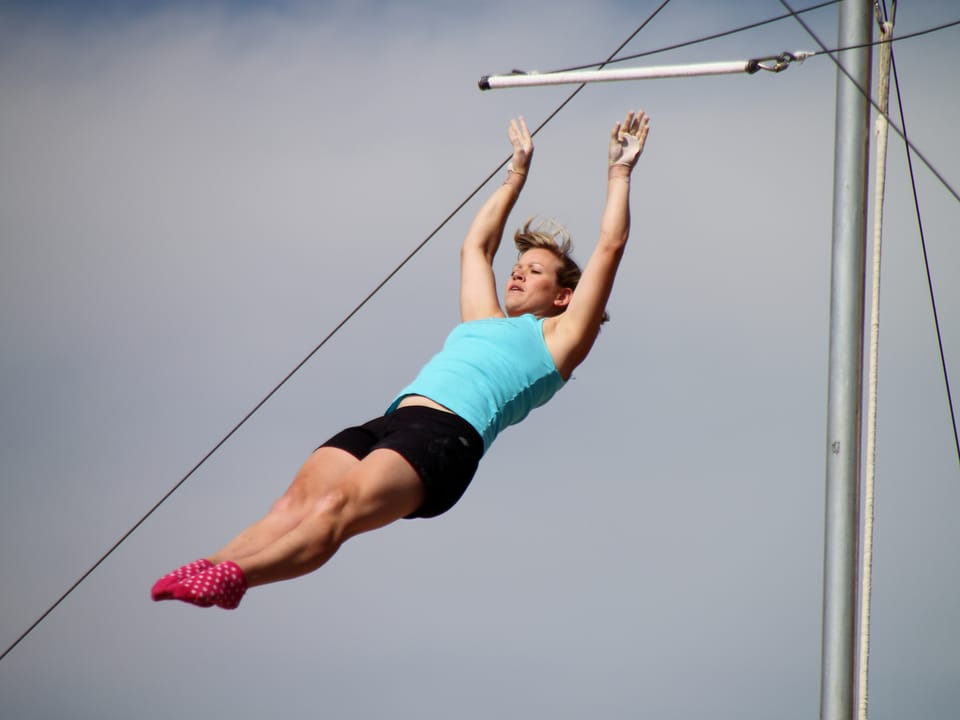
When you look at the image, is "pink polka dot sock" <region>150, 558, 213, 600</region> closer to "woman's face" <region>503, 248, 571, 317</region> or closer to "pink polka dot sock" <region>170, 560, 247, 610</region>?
"pink polka dot sock" <region>170, 560, 247, 610</region>

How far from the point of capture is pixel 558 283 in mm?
6160

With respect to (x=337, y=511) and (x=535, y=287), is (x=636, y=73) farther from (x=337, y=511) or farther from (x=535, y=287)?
(x=337, y=511)

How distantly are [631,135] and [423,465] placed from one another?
5.52 ft

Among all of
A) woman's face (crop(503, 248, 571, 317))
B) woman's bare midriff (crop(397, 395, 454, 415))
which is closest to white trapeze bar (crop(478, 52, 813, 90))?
woman's face (crop(503, 248, 571, 317))

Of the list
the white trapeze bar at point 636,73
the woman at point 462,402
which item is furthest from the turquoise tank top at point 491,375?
the white trapeze bar at point 636,73

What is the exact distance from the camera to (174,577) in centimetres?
430

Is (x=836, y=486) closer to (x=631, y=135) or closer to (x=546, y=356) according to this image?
Answer: (x=546, y=356)

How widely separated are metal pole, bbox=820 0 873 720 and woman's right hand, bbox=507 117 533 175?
1.41 m

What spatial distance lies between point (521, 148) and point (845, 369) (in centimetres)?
181

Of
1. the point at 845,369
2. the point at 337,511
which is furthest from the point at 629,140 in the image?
the point at 337,511

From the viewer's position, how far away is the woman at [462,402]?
4.64m

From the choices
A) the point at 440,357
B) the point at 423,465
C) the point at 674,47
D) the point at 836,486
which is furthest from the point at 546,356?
the point at 674,47

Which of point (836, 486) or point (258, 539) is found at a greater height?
point (836, 486)

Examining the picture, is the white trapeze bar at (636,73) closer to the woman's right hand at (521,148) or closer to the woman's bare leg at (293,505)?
the woman's right hand at (521,148)
